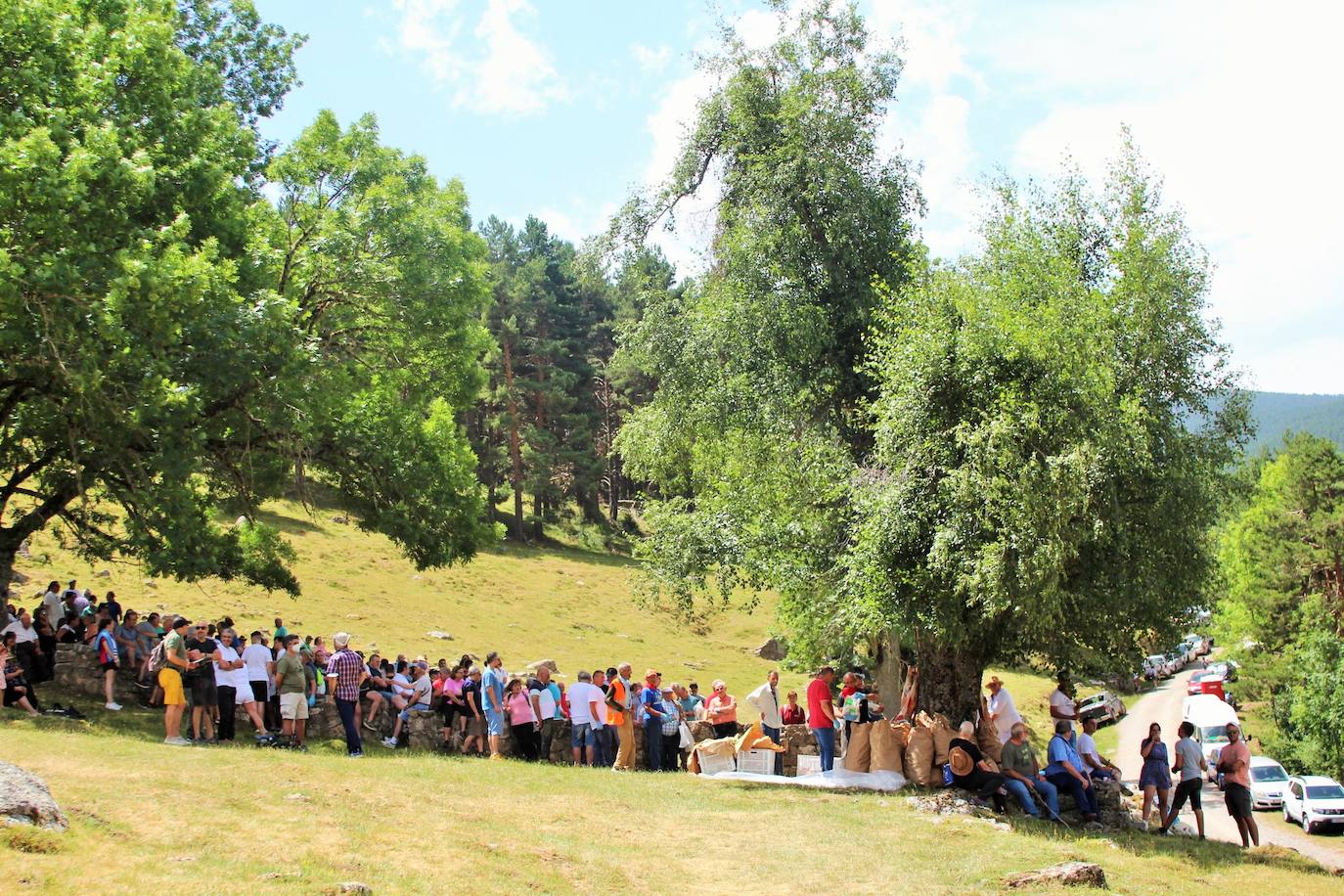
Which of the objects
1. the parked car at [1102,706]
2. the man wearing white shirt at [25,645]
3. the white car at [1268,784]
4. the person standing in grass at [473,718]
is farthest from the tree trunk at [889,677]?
the parked car at [1102,706]

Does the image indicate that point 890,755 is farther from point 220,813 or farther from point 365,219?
point 365,219

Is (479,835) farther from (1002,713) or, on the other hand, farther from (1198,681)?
(1198,681)

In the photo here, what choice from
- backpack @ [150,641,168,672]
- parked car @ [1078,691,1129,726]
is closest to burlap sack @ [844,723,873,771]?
backpack @ [150,641,168,672]

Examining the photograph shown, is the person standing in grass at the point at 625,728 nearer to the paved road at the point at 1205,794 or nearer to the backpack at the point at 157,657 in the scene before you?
the backpack at the point at 157,657

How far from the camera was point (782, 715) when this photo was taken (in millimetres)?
21969

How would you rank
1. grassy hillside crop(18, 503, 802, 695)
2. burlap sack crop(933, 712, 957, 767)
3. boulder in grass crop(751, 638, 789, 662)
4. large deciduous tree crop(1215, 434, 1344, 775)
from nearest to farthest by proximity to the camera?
burlap sack crop(933, 712, 957, 767) < grassy hillside crop(18, 503, 802, 695) < large deciduous tree crop(1215, 434, 1344, 775) < boulder in grass crop(751, 638, 789, 662)

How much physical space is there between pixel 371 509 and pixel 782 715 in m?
9.12

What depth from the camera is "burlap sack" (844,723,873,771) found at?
17859 millimetres

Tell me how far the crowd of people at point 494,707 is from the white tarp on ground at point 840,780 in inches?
25.6

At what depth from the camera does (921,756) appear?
17.6 meters

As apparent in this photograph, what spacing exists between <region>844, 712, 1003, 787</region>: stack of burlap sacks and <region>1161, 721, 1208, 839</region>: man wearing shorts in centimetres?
268

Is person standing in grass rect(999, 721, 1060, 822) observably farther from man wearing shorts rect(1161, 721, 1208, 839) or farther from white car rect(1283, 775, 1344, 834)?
white car rect(1283, 775, 1344, 834)

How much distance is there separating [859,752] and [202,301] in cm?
1233

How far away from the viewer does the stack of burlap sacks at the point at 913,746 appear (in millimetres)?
17516
